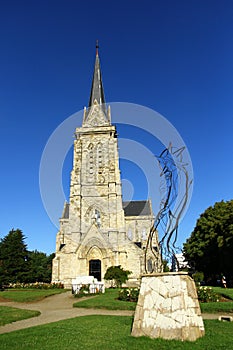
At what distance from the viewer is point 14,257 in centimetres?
3850

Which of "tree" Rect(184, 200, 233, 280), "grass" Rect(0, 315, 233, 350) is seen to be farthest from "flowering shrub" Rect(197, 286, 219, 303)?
"tree" Rect(184, 200, 233, 280)

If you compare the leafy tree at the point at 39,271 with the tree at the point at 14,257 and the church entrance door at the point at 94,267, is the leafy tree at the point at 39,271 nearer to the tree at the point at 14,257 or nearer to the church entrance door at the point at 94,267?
the tree at the point at 14,257

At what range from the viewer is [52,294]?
2375 cm

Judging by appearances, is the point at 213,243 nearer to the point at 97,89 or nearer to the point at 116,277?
the point at 116,277

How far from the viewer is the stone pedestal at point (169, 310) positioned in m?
6.90

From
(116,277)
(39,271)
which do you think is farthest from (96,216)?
(39,271)

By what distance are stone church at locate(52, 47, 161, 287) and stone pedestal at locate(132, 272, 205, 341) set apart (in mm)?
31422

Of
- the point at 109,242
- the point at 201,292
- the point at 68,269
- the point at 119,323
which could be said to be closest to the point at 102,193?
the point at 109,242

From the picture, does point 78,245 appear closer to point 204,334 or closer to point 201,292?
point 201,292

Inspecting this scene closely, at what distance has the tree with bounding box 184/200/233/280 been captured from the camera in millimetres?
27438

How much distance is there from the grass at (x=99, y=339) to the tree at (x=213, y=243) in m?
19.8

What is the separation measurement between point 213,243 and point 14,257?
2643 centimetres

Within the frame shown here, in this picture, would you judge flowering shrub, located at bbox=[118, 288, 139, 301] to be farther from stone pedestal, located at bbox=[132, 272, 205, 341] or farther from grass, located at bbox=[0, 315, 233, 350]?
stone pedestal, located at bbox=[132, 272, 205, 341]

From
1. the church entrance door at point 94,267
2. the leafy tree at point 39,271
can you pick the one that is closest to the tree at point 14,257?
the leafy tree at point 39,271
